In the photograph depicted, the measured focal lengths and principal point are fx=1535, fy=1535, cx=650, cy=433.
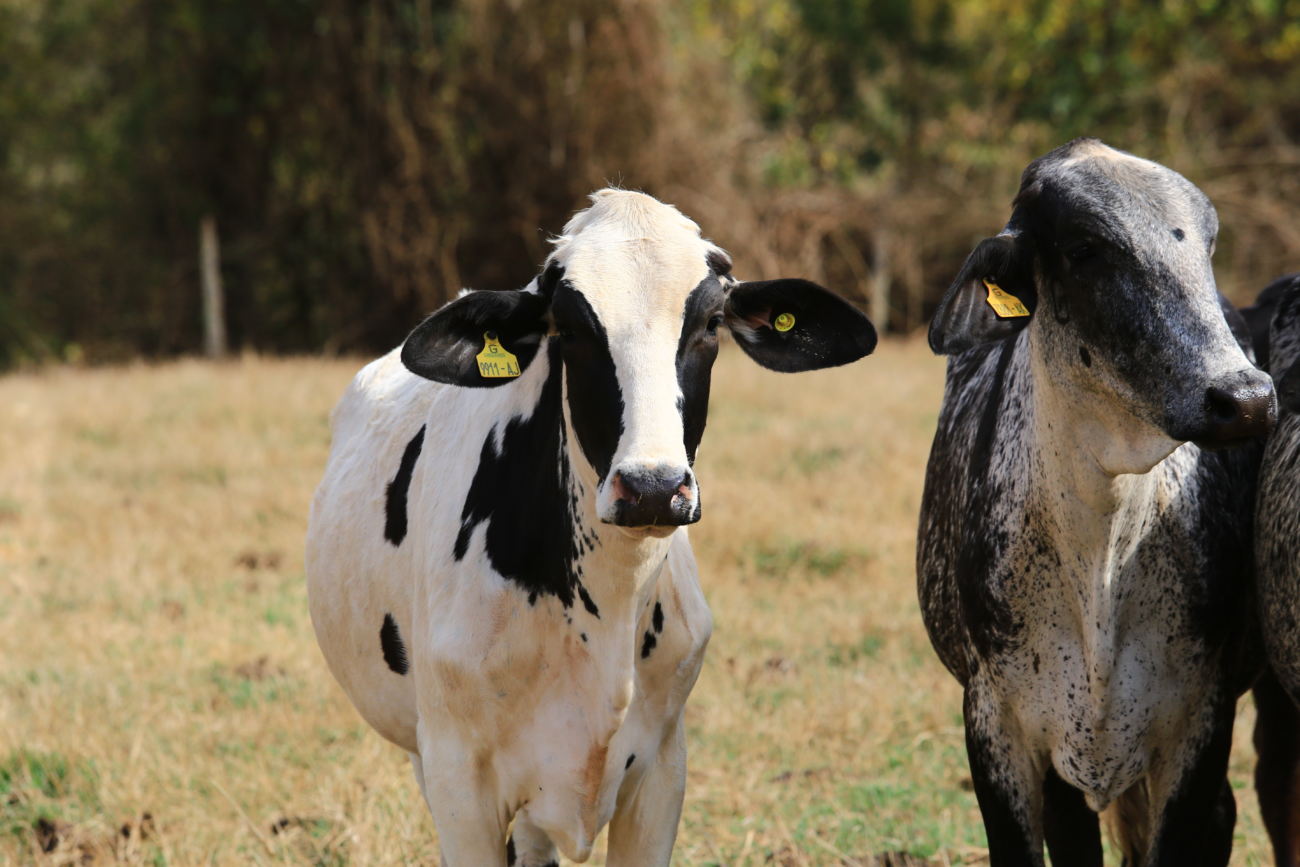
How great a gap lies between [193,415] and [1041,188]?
8.84 metres

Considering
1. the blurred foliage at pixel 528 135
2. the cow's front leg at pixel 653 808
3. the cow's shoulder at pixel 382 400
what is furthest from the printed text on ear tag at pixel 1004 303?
the blurred foliage at pixel 528 135

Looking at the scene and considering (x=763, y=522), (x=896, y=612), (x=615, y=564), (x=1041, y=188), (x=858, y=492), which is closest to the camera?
(x=615, y=564)

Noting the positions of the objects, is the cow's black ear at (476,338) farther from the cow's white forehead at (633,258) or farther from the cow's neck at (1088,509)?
the cow's neck at (1088,509)

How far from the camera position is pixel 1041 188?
11.6ft

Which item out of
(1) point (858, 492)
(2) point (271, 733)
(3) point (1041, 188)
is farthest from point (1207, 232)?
(1) point (858, 492)

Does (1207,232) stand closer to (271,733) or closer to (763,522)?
(271,733)

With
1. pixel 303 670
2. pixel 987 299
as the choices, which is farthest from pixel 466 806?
pixel 303 670

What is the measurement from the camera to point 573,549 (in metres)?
3.37

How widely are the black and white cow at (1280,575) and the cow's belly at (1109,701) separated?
0.69 feet

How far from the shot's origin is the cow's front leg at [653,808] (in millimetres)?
3523

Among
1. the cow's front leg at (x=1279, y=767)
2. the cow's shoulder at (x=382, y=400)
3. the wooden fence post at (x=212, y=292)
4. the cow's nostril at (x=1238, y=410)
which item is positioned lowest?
the wooden fence post at (x=212, y=292)

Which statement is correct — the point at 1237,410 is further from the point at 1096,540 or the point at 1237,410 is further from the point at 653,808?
the point at 653,808

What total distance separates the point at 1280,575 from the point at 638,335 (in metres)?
1.61

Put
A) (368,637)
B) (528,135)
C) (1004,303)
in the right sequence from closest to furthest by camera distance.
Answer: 1. (1004,303)
2. (368,637)
3. (528,135)
